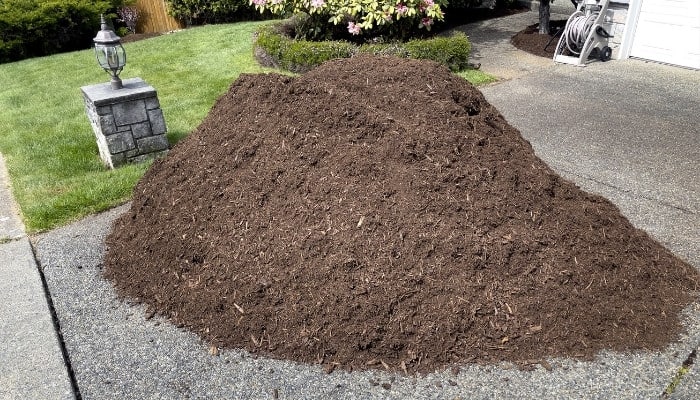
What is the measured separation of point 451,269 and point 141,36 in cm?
1112

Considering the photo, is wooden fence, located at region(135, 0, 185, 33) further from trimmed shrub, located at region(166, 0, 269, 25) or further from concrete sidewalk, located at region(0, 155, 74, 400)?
concrete sidewalk, located at region(0, 155, 74, 400)

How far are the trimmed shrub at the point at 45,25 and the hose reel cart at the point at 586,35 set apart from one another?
9.07m

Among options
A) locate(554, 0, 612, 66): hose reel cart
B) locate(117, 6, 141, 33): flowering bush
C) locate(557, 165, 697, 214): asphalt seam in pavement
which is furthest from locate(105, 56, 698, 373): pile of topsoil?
locate(117, 6, 141, 33): flowering bush

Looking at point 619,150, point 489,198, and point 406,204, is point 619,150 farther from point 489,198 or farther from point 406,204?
point 406,204

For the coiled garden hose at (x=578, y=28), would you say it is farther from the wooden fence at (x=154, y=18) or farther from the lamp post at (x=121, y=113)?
the wooden fence at (x=154, y=18)

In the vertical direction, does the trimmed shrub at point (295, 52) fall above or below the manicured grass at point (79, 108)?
above

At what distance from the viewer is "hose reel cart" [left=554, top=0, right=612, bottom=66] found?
8047mm

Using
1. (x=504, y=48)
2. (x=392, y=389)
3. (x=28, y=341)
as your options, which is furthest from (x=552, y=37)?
(x=28, y=341)

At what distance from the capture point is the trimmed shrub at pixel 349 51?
7.55 meters

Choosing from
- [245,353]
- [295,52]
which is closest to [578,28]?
[295,52]

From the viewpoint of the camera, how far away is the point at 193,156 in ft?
12.4

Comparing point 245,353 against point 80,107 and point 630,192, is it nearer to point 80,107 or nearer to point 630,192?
point 630,192

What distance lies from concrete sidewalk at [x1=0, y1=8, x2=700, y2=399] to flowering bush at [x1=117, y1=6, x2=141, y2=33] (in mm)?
8402

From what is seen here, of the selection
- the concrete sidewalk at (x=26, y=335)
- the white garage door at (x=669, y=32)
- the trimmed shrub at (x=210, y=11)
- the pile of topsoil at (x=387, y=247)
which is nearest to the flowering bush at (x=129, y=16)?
the trimmed shrub at (x=210, y=11)
